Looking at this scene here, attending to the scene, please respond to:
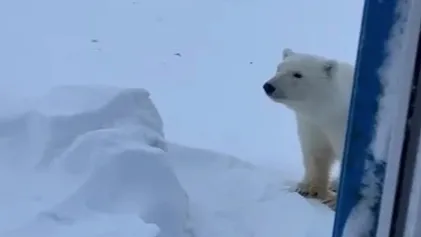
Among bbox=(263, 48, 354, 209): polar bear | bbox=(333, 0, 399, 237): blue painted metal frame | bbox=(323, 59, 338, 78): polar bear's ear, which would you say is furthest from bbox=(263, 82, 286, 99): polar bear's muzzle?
bbox=(333, 0, 399, 237): blue painted metal frame

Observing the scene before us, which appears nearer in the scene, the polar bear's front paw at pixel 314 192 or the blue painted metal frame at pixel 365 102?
the blue painted metal frame at pixel 365 102

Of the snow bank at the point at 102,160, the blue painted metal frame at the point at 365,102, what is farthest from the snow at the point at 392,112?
the snow bank at the point at 102,160

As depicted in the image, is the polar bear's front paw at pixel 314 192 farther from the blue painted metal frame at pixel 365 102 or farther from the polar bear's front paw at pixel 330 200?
the blue painted metal frame at pixel 365 102

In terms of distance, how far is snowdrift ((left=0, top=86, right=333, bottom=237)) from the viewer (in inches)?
52.3

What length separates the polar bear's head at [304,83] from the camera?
1810 millimetres

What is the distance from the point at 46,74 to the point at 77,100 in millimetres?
1040

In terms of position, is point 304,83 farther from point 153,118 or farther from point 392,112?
point 392,112

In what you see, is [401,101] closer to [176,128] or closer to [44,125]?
[44,125]

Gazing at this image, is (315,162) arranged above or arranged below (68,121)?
below

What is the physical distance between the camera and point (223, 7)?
376cm

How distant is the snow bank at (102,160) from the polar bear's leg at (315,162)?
1.35 ft

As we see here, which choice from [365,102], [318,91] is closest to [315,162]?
[318,91]

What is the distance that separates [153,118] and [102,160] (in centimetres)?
30

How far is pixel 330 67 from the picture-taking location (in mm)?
1808
